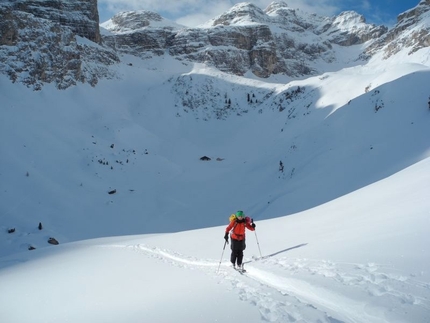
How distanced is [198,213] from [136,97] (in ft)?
140

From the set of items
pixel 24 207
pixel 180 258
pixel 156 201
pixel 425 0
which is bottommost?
pixel 180 258

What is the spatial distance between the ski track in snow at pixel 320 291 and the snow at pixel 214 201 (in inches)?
1.3

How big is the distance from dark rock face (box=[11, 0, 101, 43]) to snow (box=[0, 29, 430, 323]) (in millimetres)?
18634

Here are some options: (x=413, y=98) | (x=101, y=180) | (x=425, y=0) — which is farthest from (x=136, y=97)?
(x=425, y=0)

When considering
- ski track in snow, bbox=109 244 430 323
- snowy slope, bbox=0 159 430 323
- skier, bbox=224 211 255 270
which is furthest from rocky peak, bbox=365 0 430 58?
ski track in snow, bbox=109 244 430 323

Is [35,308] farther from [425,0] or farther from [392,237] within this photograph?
[425,0]

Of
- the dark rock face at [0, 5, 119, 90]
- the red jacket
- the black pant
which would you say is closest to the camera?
the black pant

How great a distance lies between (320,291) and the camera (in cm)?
604

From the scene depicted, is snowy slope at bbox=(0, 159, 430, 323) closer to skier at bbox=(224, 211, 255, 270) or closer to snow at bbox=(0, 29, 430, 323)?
snow at bbox=(0, 29, 430, 323)

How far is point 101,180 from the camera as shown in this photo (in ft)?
109

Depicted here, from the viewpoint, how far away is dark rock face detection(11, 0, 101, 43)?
243 ft

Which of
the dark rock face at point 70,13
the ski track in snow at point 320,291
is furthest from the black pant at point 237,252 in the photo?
the dark rock face at point 70,13

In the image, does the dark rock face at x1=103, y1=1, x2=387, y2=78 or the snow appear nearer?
the snow

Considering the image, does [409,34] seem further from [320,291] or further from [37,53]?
[320,291]
